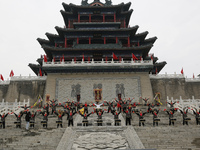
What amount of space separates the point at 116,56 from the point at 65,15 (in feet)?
40.8

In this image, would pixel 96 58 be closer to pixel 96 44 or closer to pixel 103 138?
pixel 96 44

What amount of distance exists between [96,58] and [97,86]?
521cm

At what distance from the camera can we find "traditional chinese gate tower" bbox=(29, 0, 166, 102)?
935 inches

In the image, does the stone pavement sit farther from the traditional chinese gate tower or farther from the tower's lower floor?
the traditional chinese gate tower

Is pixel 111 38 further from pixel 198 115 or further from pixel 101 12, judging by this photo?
pixel 198 115

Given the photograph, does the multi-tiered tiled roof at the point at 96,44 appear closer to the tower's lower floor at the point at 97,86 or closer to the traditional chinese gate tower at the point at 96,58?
the traditional chinese gate tower at the point at 96,58

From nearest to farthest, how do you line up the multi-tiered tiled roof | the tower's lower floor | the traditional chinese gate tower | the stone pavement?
Answer: the stone pavement, the tower's lower floor, the traditional chinese gate tower, the multi-tiered tiled roof

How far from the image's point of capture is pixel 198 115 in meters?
13.2

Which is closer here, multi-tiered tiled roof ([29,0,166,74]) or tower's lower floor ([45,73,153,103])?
tower's lower floor ([45,73,153,103])

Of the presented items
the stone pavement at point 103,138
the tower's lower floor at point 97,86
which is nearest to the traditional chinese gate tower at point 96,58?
the tower's lower floor at point 97,86

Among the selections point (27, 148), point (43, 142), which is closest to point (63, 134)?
point (43, 142)

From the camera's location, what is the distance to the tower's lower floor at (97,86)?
2342cm

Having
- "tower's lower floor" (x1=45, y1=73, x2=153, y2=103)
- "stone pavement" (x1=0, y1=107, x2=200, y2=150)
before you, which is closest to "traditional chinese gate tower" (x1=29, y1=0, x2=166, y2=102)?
"tower's lower floor" (x1=45, y1=73, x2=153, y2=103)

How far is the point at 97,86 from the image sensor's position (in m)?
23.9
